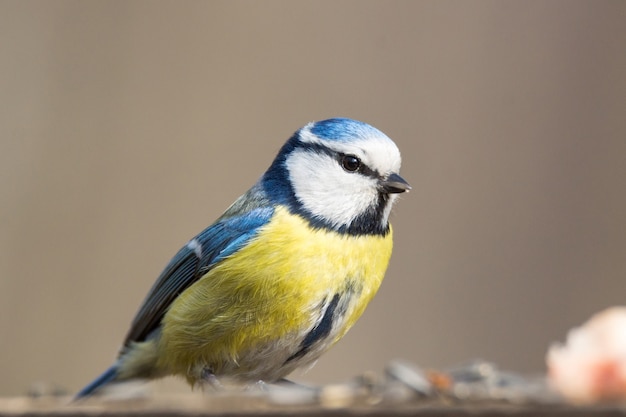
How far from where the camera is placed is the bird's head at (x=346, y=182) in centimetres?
189

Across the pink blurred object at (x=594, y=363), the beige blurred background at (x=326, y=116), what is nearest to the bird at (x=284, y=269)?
the pink blurred object at (x=594, y=363)

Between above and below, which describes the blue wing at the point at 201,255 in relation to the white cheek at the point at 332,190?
below

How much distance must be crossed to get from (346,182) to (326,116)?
1.42m

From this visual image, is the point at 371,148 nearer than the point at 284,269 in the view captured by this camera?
No

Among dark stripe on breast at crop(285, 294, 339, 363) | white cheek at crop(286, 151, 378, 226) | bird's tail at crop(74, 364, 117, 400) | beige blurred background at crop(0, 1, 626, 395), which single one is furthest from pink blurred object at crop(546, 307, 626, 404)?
Answer: beige blurred background at crop(0, 1, 626, 395)

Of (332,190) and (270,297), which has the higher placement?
(332,190)

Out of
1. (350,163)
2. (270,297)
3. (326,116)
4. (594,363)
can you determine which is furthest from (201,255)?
(326,116)

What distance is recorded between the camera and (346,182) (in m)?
1.93

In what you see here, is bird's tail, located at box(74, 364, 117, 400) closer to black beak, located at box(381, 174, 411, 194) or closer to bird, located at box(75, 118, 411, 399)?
bird, located at box(75, 118, 411, 399)

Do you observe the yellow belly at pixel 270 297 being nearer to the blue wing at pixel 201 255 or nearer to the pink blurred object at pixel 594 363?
the blue wing at pixel 201 255

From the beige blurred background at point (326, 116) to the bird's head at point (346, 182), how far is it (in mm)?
1161

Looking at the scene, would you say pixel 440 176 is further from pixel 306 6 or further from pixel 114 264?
pixel 114 264

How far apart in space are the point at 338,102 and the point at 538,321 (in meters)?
1.13

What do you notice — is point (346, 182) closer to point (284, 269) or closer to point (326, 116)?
point (284, 269)
